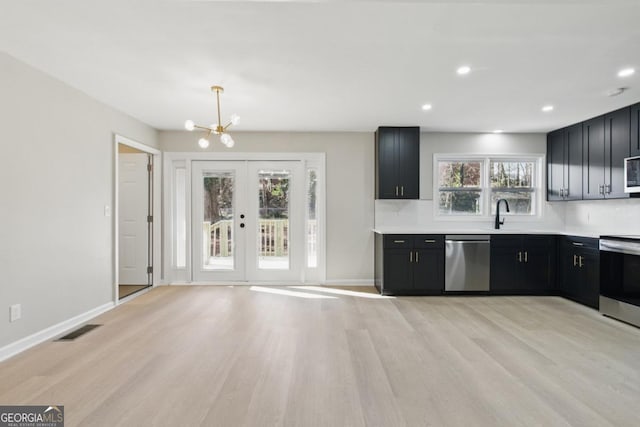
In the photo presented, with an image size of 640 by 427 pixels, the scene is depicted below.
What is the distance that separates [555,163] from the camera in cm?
494

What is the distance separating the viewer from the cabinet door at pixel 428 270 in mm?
4496

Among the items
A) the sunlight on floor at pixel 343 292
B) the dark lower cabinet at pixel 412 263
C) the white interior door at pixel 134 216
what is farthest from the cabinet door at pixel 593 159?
the white interior door at pixel 134 216

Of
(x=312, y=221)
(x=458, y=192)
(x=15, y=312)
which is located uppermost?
(x=458, y=192)

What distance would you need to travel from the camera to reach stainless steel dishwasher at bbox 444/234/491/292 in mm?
4484

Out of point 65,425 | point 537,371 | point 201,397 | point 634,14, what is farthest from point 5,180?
point 634,14

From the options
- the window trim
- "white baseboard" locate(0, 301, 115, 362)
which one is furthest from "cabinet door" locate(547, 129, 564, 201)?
"white baseboard" locate(0, 301, 115, 362)

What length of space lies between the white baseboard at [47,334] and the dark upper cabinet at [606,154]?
6405 millimetres

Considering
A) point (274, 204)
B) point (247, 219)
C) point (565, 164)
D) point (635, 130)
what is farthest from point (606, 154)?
point (247, 219)

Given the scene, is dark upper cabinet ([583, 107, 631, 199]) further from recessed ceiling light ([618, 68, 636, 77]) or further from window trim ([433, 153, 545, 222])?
recessed ceiling light ([618, 68, 636, 77])

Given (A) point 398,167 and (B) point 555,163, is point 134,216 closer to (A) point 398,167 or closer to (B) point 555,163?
(A) point 398,167

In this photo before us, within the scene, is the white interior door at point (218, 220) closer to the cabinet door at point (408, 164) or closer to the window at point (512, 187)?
the cabinet door at point (408, 164)

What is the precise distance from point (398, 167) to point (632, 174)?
8.84 feet

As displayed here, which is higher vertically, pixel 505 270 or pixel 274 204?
pixel 274 204

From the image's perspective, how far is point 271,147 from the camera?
5.11 meters
